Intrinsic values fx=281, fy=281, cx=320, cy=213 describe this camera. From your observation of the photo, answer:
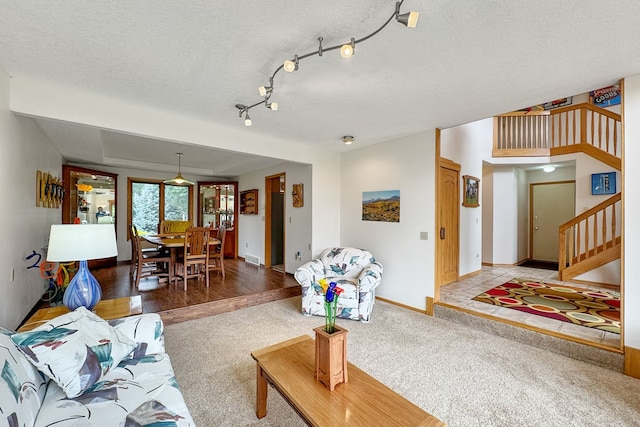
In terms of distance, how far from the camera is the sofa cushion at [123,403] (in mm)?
1180

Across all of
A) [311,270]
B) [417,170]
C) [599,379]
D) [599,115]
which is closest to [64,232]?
[311,270]

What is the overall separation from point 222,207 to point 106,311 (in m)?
5.39

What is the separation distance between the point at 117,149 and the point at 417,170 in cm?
516

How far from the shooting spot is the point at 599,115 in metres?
4.82

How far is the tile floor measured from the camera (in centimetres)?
266

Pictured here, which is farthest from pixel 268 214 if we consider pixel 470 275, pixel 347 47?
pixel 347 47

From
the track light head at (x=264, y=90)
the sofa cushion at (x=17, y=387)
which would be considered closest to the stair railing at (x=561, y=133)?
the track light head at (x=264, y=90)

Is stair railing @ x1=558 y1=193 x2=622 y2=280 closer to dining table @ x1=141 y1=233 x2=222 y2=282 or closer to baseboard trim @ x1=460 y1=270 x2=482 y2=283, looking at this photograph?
baseboard trim @ x1=460 y1=270 x2=482 y2=283

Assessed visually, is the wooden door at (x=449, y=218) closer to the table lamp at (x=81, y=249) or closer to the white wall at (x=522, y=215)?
the white wall at (x=522, y=215)

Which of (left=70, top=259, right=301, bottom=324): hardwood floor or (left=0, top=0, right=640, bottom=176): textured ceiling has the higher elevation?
(left=0, top=0, right=640, bottom=176): textured ceiling

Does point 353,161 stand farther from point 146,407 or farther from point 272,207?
point 146,407

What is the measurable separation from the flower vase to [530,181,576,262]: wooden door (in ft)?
23.7

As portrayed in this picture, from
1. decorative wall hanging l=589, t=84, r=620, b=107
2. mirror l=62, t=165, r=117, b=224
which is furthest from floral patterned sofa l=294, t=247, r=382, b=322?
decorative wall hanging l=589, t=84, r=620, b=107

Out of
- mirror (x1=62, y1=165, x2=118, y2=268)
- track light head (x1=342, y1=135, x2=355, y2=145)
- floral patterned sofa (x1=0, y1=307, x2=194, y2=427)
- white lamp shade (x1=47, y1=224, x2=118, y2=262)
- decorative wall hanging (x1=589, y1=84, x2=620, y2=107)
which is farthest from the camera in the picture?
decorative wall hanging (x1=589, y1=84, x2=620, y2=107)
